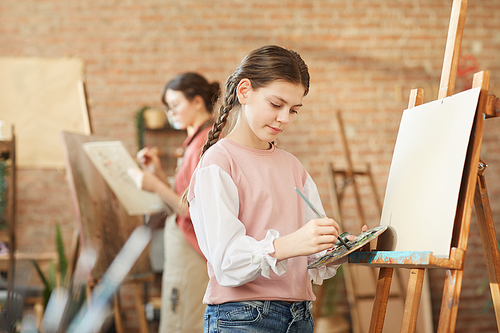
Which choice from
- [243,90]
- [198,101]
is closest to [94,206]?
[198,101]

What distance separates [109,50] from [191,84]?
1807mm

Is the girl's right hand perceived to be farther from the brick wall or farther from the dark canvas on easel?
the brick wall

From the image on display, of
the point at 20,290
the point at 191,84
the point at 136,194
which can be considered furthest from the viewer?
the point at 136,194

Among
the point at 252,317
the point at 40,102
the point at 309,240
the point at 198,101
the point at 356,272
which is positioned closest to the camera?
the point at 309,240

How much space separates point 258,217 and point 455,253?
1.33 ft

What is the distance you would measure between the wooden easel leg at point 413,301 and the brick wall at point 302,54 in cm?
246

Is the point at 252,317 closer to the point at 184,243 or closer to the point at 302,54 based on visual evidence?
the point at 184,243

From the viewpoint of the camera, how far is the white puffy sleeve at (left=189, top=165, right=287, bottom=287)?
0.86 m

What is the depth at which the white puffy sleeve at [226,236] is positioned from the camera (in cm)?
86

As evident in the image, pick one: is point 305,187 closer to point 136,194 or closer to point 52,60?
point 136,194

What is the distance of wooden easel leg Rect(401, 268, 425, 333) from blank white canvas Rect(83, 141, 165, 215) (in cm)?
140

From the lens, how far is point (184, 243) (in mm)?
1779

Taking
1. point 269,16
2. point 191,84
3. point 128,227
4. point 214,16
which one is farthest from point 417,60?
point 128,227

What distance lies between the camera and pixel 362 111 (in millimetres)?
3482
